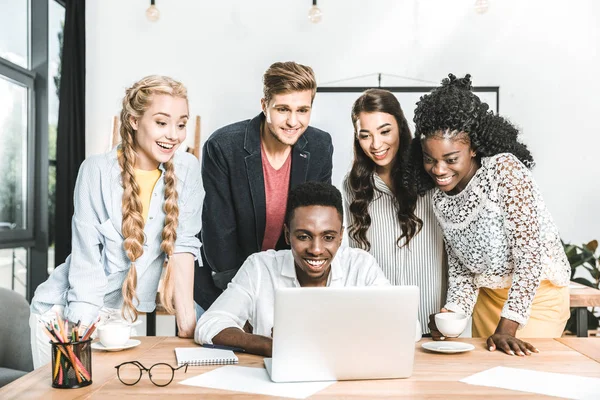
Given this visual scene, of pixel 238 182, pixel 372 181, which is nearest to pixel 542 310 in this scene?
pixel 372 181

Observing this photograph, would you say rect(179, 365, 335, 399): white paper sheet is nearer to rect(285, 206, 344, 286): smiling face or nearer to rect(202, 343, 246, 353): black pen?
rect(202, 343, 246, 353): black pen

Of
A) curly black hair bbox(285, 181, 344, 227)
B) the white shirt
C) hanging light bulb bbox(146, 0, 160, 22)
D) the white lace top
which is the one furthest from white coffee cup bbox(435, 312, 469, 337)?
hanging light bulb bbox(146, 0, 160, 22)

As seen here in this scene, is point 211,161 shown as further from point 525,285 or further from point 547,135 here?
point 547,135

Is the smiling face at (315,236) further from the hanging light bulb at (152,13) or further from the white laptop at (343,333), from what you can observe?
the hanging light bulb at (152,13)

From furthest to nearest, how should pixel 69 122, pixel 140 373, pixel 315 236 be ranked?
pixel 69 122 → pixel 315 236 → pixel 140 373

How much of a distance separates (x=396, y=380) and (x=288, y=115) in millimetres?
1079

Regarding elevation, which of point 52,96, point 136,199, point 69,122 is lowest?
point 136,199

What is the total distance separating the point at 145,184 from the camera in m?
2.00

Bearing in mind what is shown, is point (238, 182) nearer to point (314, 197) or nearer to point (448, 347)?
point (314, 197)

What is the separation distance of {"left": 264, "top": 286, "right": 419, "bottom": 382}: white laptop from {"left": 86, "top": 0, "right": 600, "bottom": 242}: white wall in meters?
3.46

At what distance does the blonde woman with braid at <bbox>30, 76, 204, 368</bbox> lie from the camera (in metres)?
1.88

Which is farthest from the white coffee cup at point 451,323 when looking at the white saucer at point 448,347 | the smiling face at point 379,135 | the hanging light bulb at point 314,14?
the hanging light bulb at point 314,14

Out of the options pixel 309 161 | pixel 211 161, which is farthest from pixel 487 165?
pixel 211 161

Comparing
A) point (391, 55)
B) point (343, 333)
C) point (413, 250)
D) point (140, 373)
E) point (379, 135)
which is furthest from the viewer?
point (391, 55)
